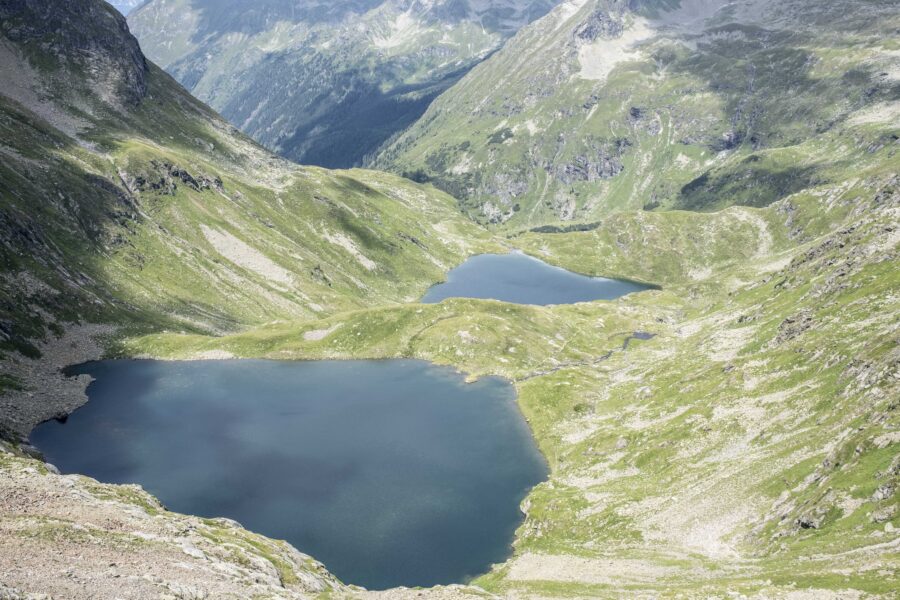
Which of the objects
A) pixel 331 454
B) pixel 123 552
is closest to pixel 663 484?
pixel 331 454

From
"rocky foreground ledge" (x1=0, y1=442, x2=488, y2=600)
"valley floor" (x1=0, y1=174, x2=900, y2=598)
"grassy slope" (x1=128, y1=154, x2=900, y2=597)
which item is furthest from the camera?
"grassy slope" (x1=128, y1=154, x2=900, y2=597)

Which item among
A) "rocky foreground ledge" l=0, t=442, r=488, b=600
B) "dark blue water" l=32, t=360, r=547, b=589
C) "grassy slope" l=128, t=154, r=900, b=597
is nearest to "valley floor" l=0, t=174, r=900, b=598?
"rocky foreground ledge" l=0, t=442, r=488, b=600

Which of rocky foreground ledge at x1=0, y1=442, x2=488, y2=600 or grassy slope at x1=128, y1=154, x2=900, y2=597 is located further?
grassy slope at x1=128, y1=154, x2=900, y2=597

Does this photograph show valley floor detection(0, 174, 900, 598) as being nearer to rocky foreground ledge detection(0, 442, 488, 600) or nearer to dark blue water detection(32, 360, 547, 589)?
rocky foreground ledge detection(0, 442, 488, 600)

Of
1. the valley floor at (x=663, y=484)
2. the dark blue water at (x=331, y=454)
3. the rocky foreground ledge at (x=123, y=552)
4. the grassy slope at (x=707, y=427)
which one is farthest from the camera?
the dark blue water at (x=331, y=454)

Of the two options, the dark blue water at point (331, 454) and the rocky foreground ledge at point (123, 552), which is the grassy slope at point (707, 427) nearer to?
the dark blue water at point (331, 454)

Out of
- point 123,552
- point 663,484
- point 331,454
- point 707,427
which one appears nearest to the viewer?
point 123,552

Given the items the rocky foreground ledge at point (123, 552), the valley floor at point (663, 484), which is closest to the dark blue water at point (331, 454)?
the valley floor at point (663, 484)

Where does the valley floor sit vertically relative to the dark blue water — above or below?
above

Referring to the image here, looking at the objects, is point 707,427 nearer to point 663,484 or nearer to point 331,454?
point 663,484
